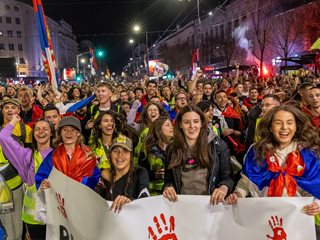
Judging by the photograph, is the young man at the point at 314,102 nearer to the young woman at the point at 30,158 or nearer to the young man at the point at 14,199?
the young woman at the point at 30,158

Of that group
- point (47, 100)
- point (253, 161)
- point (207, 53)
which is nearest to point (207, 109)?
point (253, 161)

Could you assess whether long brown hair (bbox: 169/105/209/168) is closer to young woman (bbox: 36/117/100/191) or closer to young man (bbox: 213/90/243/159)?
young woman (bbox: 36/117/100/191)

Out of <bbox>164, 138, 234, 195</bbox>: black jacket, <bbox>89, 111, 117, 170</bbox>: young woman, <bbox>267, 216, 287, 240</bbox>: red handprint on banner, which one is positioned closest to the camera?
<bbox>267, 216, 287, 240</bbox>: red handprint on banner

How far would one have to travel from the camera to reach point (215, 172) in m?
3.54

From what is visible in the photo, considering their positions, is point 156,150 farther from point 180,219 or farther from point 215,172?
point 180,219

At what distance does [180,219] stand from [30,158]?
77.0 inches

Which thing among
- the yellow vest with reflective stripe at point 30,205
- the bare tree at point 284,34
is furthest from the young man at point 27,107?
the bare tree at point 284,34

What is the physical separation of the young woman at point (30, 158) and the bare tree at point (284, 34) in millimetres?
30591

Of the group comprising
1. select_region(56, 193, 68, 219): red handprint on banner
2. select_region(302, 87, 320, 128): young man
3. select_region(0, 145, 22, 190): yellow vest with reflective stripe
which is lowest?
select_region(56, 193, 68, 219): red handprint on banner

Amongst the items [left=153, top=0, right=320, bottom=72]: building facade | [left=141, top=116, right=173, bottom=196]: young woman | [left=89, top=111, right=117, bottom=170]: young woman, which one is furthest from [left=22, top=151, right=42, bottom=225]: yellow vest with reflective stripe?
[left=153, top=0, right=320, bottom=72]: building facade

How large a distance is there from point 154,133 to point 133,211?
1.78 meters

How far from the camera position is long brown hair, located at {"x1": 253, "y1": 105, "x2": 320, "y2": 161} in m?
3.38

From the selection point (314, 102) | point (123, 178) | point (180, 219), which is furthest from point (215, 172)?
point (314, 102)

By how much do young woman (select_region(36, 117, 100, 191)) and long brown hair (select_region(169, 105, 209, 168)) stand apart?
93 cm
